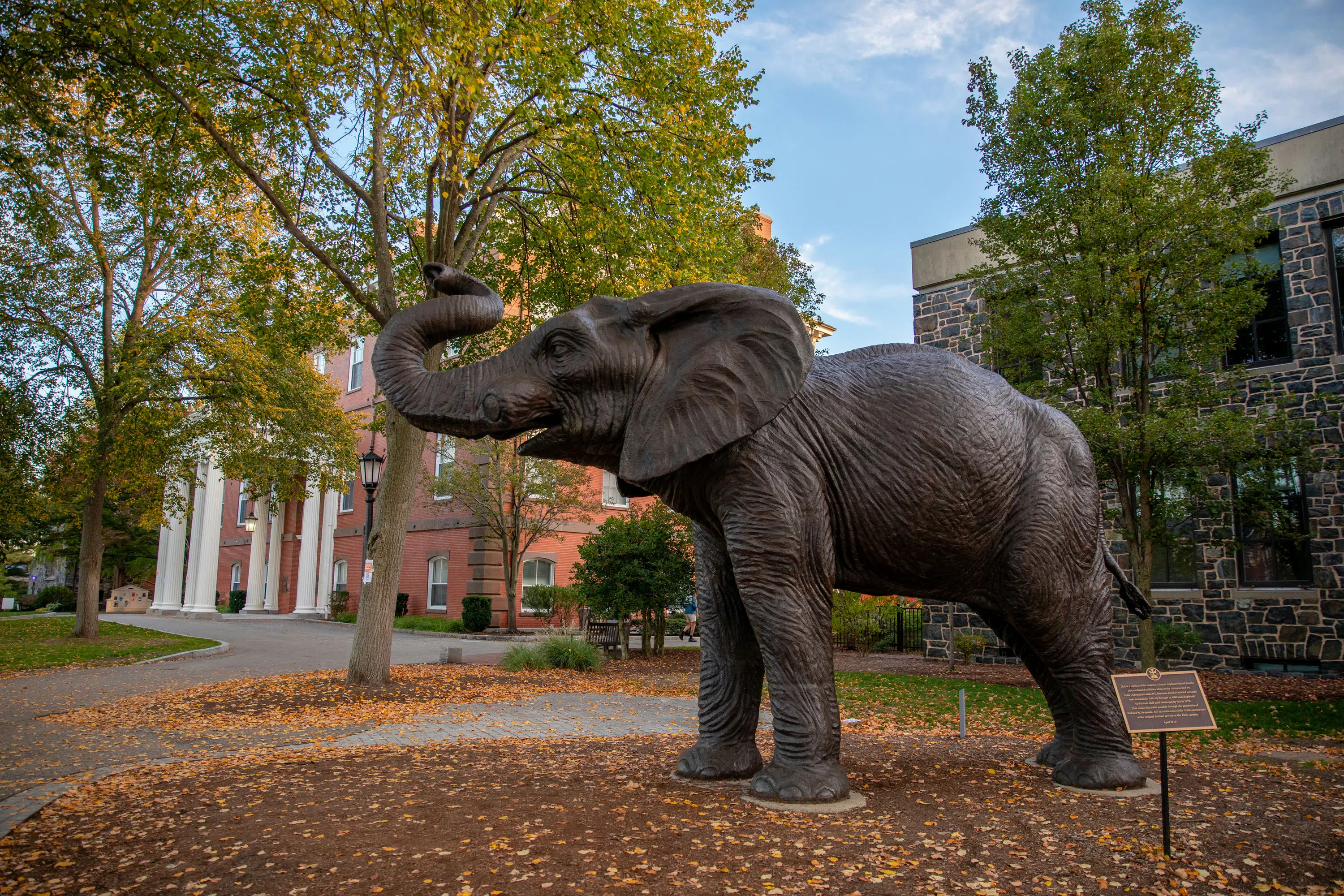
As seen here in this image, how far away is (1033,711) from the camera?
9750mm

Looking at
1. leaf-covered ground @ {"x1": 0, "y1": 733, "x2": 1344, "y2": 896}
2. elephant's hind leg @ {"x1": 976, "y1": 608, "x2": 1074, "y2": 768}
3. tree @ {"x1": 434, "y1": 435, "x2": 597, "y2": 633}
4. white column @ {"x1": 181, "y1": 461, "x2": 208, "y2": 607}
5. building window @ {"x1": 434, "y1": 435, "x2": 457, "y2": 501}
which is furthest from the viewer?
white column @ {"x1": 181, "y1": 461, "x2": 208, "y2": 607}

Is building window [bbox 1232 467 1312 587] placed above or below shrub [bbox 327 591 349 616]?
above

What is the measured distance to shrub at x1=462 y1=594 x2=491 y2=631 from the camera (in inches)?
1008

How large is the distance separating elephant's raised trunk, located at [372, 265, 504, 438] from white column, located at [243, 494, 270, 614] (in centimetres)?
3685

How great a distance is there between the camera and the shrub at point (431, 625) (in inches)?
1027

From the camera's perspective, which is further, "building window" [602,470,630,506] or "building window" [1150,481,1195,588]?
"building window" [602,470,630,506]

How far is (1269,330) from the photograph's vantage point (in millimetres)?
13930

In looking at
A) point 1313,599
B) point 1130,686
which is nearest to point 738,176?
point 1130,686

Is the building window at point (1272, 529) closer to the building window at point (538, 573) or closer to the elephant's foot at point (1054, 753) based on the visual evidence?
the elephant's foot at point (1054, 753)

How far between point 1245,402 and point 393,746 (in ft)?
45.4

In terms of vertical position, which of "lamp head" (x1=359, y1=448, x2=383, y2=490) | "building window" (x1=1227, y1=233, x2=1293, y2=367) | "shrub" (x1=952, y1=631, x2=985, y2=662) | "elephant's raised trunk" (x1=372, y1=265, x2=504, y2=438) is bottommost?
"shrub" (x1=952, y1=631, x2=985, y2=662)

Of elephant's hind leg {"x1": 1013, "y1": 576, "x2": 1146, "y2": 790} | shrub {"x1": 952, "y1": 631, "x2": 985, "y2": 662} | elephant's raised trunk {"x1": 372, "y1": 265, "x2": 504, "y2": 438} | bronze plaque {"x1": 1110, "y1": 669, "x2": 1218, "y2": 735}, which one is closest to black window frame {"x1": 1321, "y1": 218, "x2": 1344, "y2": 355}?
shrub {"x1": 952, "y1": 631, "x2": 985, "y2": 662}

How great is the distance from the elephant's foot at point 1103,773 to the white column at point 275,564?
39.5 metres

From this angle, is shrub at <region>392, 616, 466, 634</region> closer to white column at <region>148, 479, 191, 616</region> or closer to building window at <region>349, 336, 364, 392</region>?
building window at <region>349, 336, 364, 392</region>
